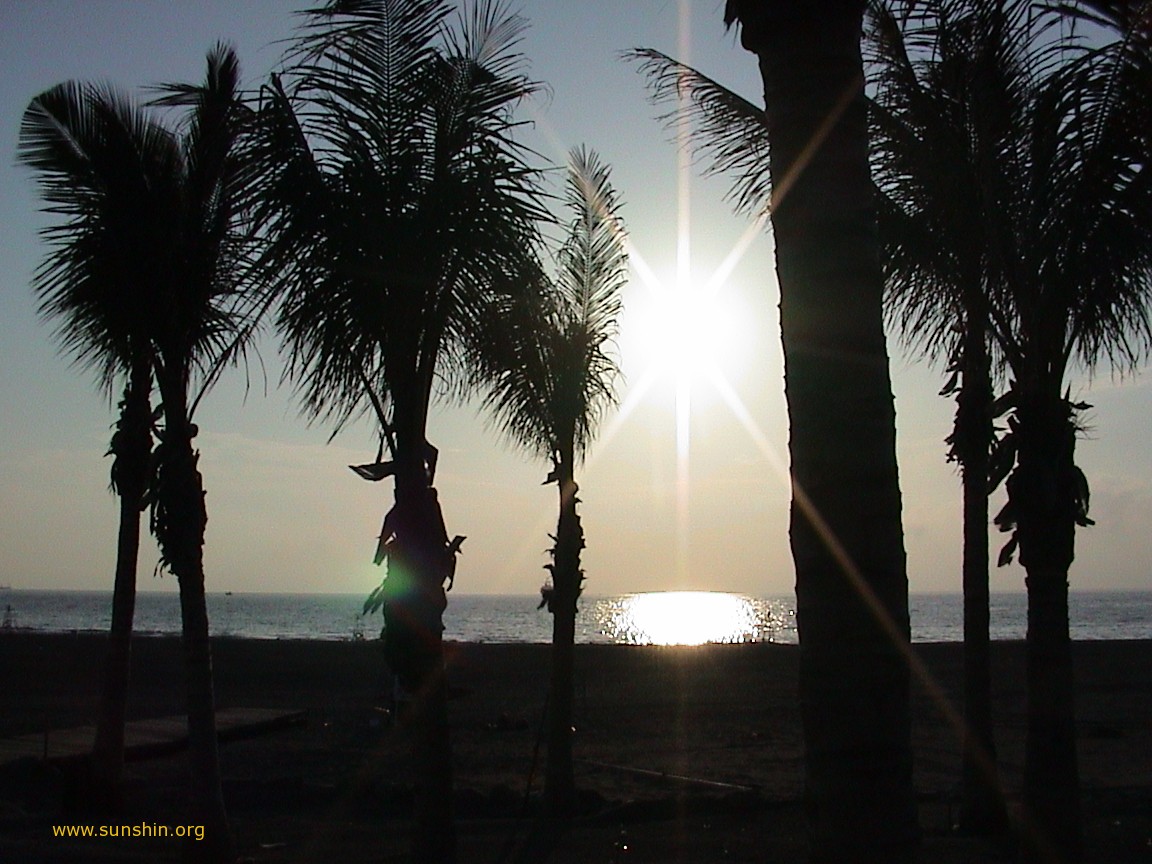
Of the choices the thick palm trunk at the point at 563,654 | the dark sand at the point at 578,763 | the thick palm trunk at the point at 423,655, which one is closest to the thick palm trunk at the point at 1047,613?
the dark sand at the point at 578,763

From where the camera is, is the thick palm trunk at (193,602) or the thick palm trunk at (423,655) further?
the thick palm trunk at (193,602)

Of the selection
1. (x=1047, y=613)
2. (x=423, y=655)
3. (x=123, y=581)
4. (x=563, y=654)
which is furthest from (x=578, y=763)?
(x=1047, y=613)

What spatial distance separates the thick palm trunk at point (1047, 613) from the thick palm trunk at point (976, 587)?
8.25 ft

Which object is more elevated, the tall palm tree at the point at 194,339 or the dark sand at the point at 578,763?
the tall palm tree at the point at 194,339

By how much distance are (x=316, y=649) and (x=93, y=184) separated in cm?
3846

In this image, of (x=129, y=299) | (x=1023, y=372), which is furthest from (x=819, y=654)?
(x=129, y=299)

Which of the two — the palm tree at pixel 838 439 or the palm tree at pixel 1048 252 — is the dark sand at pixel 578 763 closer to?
the palm tree at pixel 1048 252

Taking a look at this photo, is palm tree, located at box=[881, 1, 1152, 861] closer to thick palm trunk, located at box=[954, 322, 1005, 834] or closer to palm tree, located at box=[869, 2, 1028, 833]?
palm tree, located at box=[869, 2, 1028, 833]

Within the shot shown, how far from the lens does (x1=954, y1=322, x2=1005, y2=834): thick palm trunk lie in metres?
10.1

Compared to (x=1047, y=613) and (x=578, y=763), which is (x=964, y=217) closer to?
(x=1047, y=613)

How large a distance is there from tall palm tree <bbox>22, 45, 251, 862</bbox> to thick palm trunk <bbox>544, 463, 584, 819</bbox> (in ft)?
13.1

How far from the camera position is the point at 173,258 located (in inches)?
352

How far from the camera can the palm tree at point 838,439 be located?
10.0 feet

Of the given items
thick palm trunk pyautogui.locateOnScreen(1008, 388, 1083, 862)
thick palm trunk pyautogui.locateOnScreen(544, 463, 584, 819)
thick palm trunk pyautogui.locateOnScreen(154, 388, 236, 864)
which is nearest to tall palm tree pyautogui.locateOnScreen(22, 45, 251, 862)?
thick palm trunk pyautogui.locateOnScreen(154, 388, 236, 864)
